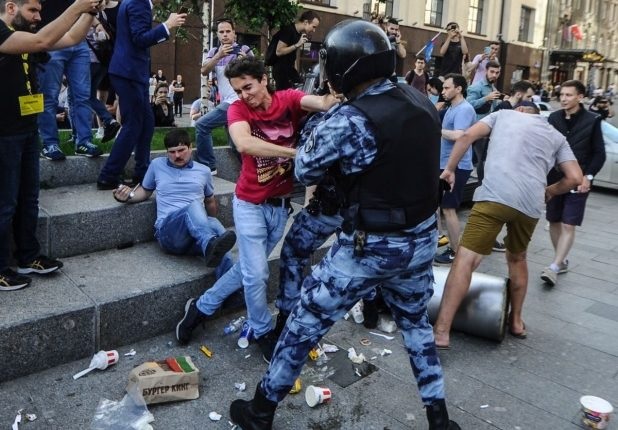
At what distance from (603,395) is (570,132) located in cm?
318

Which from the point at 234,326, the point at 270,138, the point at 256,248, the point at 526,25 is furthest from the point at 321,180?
the point at 526,25

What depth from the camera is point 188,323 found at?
12.9ft

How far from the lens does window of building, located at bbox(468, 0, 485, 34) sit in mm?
31516

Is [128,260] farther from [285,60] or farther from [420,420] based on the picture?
[285,60]

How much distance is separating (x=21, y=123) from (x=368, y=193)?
2.46 metres

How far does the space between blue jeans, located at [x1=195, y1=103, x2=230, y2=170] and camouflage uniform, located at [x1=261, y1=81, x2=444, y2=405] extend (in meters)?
3.55

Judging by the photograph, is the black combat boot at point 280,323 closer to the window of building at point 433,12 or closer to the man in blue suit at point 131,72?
the man in blue suit at point 131,72

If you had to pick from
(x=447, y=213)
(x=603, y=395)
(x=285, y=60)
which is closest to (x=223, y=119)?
(x=285, y=60)

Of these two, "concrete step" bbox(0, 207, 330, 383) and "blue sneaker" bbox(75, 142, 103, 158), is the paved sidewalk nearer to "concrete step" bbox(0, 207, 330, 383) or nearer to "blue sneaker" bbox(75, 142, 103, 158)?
"concrete step" bbox(0, 207, 330, 383)

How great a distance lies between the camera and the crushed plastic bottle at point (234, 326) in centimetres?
420

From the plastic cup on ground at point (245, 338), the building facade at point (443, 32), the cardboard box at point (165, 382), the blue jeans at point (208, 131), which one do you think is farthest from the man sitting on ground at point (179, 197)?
the building facade at point (443, 32)

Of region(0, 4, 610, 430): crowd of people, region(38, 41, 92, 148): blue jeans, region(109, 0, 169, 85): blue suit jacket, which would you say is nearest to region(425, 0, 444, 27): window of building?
region(0, 4, 610, 430): crowd of people

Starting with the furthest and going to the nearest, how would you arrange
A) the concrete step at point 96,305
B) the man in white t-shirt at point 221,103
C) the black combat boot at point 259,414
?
the man in white t-shirt at point 221,103, the concrete step at point 96,305, the black combat boot at point 259,414

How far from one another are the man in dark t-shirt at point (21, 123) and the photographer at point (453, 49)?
741cm
